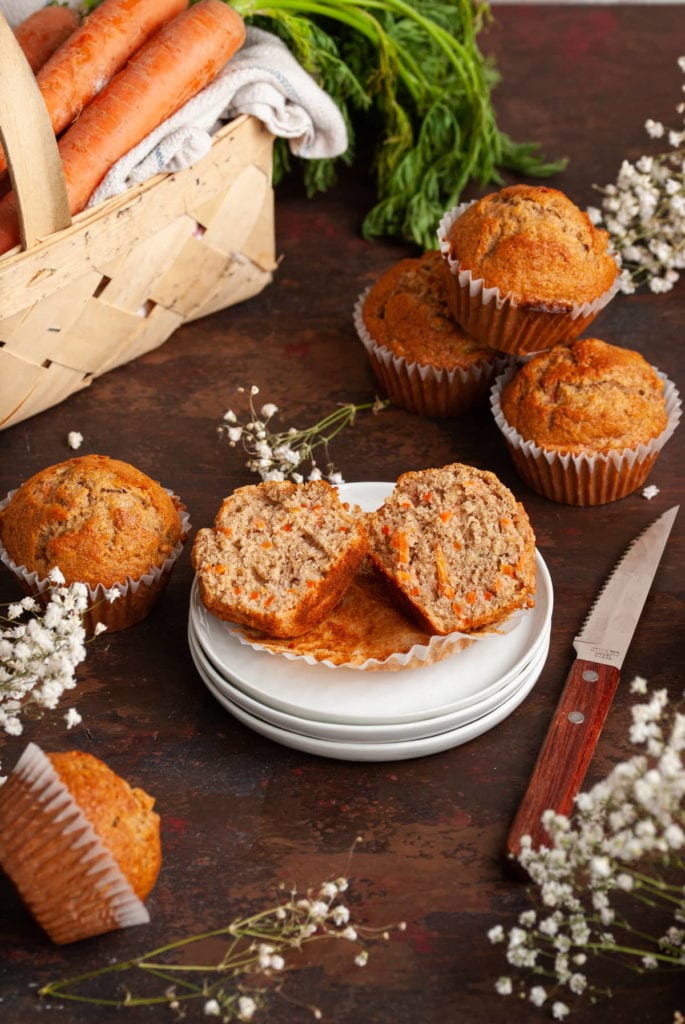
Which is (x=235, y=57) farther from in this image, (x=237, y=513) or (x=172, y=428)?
(x=237, y=513)

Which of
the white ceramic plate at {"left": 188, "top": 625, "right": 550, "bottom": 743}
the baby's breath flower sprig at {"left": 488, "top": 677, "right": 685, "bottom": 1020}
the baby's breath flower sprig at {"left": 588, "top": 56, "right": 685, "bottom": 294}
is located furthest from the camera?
the baby's breath flower sprig at {"left": 588, "top": 56, "right": 685, "bottom": 294}

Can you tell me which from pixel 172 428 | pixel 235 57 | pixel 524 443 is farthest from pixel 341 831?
pixel 235 57

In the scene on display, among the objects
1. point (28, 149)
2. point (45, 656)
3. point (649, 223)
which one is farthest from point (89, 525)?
Answer: point (649, 223)

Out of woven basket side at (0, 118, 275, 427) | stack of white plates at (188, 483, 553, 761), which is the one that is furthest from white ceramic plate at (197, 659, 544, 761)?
woven basket side at (0, 118, 275, 427)

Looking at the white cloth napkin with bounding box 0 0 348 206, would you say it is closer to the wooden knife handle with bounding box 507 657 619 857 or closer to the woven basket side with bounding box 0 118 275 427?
the woven basket side with bounding box 0 118 275 427

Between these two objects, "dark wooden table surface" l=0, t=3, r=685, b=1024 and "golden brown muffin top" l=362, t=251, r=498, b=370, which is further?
"golden brown muffin top" l=362, t=251, r=498, b=370

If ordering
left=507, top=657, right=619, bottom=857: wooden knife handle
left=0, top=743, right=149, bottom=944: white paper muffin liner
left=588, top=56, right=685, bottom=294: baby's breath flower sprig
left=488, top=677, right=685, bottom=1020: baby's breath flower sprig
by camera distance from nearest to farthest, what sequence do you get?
left=488, top=677, right=685, bottom=1020: baby's breath flower sprig
left=0, top=743, right=149, bottom=944: white paper muffin liner
left=507, top=657, right=619, bottom=857: wooden knife handle
left=588, top=56, right=685, bottom=294: baby's breath flower sprig
